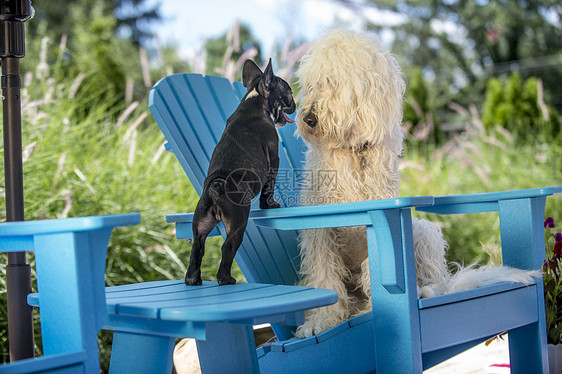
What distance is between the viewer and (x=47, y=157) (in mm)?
3041

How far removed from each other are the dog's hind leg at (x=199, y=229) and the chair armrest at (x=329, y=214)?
0.22 metres

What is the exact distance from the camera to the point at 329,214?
1668mm

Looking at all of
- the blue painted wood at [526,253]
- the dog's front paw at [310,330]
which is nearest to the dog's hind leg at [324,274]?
the dog's front paw at [310,330]

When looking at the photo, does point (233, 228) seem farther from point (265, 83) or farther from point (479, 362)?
point (479, 362)

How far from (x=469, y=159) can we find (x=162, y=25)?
Result: 1932 centimetres

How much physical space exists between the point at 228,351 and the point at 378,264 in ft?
1.59

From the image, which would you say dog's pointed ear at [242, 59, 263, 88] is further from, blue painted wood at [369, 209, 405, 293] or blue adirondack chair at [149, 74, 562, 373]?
blue painted wood at [369, 209, 405, 293]

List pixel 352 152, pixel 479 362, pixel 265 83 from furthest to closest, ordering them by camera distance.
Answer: pixel 479 362, pixel 352 152, pixel 265 83

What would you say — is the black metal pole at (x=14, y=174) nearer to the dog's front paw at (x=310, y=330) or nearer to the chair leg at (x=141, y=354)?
the chair leg at (x=141, y=354)

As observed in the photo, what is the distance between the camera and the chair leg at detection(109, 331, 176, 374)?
146cm

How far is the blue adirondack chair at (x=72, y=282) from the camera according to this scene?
117 cm

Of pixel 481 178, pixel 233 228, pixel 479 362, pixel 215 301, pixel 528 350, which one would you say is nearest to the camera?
pixel 215 301

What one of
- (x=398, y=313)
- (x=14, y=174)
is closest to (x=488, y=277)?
(x=398, y=313)

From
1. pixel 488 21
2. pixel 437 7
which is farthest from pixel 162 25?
pixel 488 21
